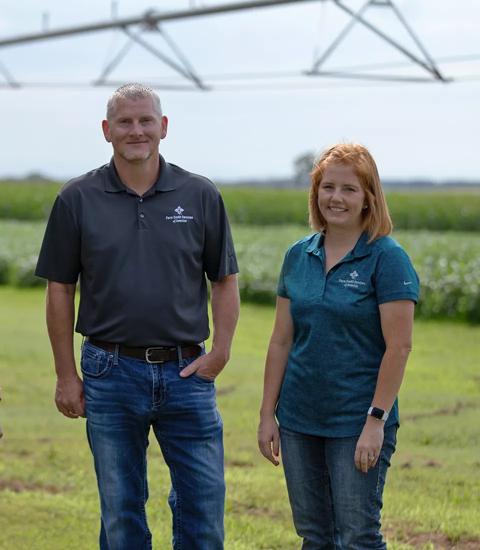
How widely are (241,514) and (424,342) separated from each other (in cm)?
683

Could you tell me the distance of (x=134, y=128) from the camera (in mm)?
3256

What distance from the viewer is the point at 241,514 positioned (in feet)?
16.7

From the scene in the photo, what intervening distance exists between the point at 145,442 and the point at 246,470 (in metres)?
2.68

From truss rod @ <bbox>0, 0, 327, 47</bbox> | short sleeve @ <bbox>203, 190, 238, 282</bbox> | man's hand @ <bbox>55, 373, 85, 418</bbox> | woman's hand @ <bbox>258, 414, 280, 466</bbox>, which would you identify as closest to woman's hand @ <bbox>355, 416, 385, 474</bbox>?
woman's hand @ <bbox>258, 414, 280, 466</bbox>

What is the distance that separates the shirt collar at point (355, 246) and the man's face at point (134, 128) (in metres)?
0.57

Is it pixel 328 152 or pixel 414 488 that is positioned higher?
pixel 328 152

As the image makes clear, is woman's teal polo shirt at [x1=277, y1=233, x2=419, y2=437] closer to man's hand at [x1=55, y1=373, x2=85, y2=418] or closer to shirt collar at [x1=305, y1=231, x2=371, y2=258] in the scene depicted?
shirt collar at [x1=305, y1=231, x2=371, y2=258]

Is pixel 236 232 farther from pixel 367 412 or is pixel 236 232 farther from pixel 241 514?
pixel 367 412

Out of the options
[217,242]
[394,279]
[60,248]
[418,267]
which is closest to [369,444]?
[394,279]

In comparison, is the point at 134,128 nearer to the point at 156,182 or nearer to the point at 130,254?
the point at 156,182

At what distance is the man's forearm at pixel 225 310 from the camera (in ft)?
11.6

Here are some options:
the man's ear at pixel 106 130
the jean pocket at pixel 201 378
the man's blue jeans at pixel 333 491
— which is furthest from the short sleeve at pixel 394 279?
the man's ear at pixel 106 130

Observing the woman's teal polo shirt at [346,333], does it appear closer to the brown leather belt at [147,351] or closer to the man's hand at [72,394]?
the brown leather belt at [147,351]

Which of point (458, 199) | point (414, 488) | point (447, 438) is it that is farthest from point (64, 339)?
point (458, 199)
